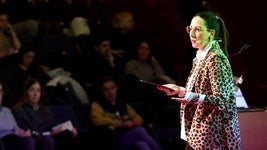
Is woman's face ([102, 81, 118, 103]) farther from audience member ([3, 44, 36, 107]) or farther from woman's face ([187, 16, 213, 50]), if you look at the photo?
woman's face ([187, 16, 213, 50])

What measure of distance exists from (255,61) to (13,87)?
283cm

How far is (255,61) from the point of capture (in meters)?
6.96

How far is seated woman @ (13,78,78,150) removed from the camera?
5.19 m

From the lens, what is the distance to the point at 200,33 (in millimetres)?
2734

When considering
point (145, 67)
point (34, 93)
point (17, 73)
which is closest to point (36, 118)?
point (34, 93)

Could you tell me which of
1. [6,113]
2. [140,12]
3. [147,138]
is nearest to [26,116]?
[6,113]

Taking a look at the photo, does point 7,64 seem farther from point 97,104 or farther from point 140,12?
point 140,12

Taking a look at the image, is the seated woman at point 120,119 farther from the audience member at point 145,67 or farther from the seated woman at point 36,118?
the audience member at point 145,67

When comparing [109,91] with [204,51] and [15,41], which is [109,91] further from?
[204,51]

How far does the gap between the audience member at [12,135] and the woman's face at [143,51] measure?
215 centimetres

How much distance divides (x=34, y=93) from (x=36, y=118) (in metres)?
0.22

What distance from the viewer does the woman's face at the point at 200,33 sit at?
8.97 ft

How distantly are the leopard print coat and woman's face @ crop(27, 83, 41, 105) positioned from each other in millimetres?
2760

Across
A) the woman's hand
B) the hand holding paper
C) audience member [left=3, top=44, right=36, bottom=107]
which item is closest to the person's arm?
audience member [left=3, top=44, right=36, bottom=107]
